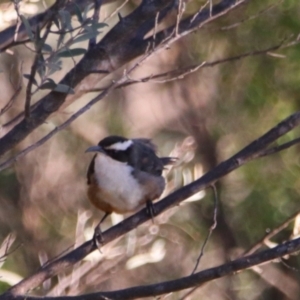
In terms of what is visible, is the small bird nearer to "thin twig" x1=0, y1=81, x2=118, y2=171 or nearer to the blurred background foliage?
the blurred background foliage

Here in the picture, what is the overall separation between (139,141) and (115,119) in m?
2.51

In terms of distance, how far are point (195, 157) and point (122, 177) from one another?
268 cm

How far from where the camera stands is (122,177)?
4.73 meters

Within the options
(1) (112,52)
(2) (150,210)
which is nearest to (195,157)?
(2) (150,210)

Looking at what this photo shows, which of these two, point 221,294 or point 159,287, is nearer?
point 159,287

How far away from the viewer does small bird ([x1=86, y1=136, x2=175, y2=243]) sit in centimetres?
468

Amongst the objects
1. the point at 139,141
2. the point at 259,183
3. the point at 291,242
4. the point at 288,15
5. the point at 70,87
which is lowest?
the point at 259,183

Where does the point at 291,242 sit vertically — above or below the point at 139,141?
above

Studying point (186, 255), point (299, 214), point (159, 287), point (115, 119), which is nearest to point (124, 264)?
point (186, 255)

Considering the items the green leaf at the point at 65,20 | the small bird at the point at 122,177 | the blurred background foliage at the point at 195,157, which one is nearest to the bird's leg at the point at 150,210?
the small bird at the point at 122,177

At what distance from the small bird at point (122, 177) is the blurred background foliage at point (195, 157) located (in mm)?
1350

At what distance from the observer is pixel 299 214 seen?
3.55 meters

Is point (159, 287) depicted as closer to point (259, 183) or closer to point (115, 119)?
point (259, 183)

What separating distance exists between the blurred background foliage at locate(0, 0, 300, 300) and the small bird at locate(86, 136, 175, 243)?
1350 mm
